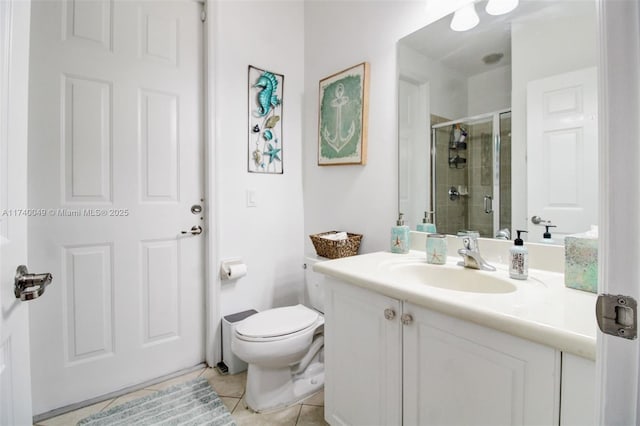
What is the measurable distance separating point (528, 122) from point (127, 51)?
76.1 inches

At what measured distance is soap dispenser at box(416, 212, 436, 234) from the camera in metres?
1.45

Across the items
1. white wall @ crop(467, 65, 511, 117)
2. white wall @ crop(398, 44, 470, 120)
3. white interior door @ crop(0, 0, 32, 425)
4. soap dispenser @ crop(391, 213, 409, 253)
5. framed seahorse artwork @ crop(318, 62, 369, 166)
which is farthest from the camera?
framed seahorse artwork @ crop(318, 62, 369, 166)

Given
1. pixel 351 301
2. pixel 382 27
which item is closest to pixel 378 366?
pixel 351 301

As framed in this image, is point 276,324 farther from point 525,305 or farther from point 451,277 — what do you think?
point 525,305

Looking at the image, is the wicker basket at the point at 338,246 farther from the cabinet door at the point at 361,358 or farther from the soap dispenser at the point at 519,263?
the soap dispenser at the point at 519,263

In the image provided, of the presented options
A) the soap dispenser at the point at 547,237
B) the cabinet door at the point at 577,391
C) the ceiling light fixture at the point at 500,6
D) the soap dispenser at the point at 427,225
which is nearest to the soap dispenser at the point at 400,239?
the soap dispenser at the point at 427,225

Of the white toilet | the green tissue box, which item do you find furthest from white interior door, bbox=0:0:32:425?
the green tissue box

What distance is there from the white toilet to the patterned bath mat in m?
0.16

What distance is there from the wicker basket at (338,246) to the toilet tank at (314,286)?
0.29 ft

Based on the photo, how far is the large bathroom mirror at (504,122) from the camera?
39.6 inches

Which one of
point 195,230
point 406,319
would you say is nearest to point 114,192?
point 195,230

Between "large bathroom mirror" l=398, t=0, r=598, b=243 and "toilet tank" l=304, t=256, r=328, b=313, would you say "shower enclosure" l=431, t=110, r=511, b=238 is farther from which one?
"toilet tank" l=304, t=256, r=328, b=313

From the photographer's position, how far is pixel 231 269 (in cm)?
179

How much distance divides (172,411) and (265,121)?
1.68 meters
